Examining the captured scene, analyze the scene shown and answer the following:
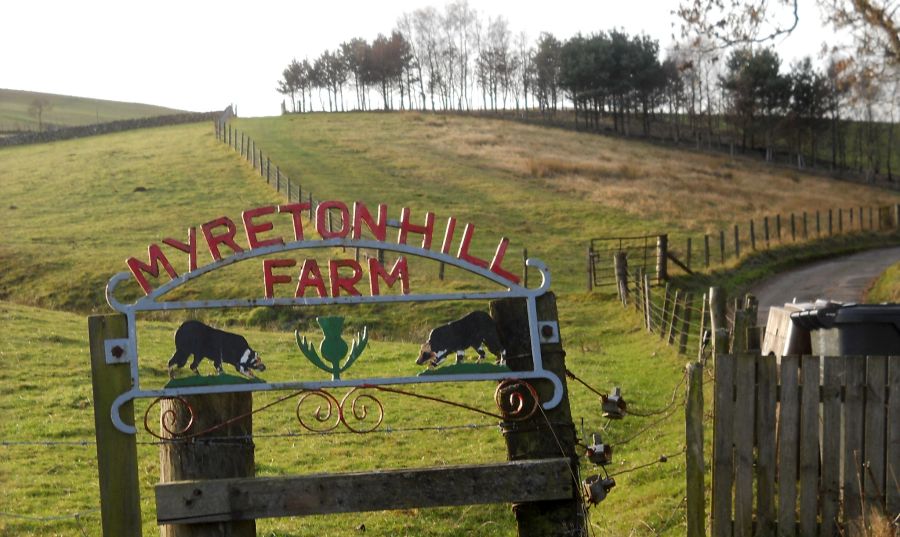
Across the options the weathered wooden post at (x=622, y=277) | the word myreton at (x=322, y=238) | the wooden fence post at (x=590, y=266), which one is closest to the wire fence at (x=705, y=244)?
the wooden fence post at (x=590, y=266)

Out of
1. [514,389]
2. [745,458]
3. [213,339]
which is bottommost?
[745,458]

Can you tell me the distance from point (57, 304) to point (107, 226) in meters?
12.7

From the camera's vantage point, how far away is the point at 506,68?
121m

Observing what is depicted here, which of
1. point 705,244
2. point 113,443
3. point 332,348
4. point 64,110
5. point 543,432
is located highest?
point 64,110

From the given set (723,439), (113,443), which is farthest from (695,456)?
(113,443)

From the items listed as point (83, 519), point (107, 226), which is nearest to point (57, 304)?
point (107, 226)

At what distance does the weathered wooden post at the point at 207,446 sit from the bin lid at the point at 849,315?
5.24 metres

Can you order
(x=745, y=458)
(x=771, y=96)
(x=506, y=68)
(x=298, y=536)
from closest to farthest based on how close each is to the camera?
(x=745, y=458) < (x=298, y=536) < (x=771, y=96) < (x=506, y=68)

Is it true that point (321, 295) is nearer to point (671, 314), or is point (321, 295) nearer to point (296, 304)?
point (296, 304)

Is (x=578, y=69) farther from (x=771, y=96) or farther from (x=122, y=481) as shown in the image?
(x=122, y=481)

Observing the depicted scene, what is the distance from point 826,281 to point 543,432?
27.8 m

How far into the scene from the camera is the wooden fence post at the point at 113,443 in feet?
19.9

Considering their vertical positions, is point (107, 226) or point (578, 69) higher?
point (578, 69)

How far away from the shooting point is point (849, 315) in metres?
8.87
